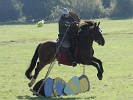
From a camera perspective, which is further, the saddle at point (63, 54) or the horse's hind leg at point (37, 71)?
the horse's hind leg at point (37, 71)

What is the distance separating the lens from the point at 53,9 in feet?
480

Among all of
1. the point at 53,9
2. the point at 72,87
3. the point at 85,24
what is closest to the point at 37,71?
the point at 72,87

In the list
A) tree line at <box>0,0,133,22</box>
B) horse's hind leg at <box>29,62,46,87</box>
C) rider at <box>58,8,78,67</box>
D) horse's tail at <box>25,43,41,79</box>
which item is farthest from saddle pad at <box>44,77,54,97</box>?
tree line at <box>0,0,133,22</box>

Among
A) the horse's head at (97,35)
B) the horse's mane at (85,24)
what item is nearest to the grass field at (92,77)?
the horse's head at (97,35)

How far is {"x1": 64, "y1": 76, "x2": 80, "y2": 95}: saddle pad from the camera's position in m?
15.2

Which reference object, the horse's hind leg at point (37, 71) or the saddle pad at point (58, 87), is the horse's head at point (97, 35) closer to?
the saddle pad at point (58, 87)

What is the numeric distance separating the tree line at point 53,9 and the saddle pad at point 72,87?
116294 mm

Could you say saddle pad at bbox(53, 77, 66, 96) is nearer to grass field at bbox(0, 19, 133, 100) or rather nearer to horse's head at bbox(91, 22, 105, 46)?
grass field at bbox(0, 19, 133, 100)

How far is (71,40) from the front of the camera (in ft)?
50.2

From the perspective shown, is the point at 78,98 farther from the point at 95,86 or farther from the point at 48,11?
the point at 48,11

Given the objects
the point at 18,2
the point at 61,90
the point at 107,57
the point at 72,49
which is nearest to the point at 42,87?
the point at 61,90

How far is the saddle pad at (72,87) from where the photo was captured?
15.2 m

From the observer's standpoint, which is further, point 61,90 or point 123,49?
point 123,49

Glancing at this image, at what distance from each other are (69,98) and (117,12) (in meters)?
122
